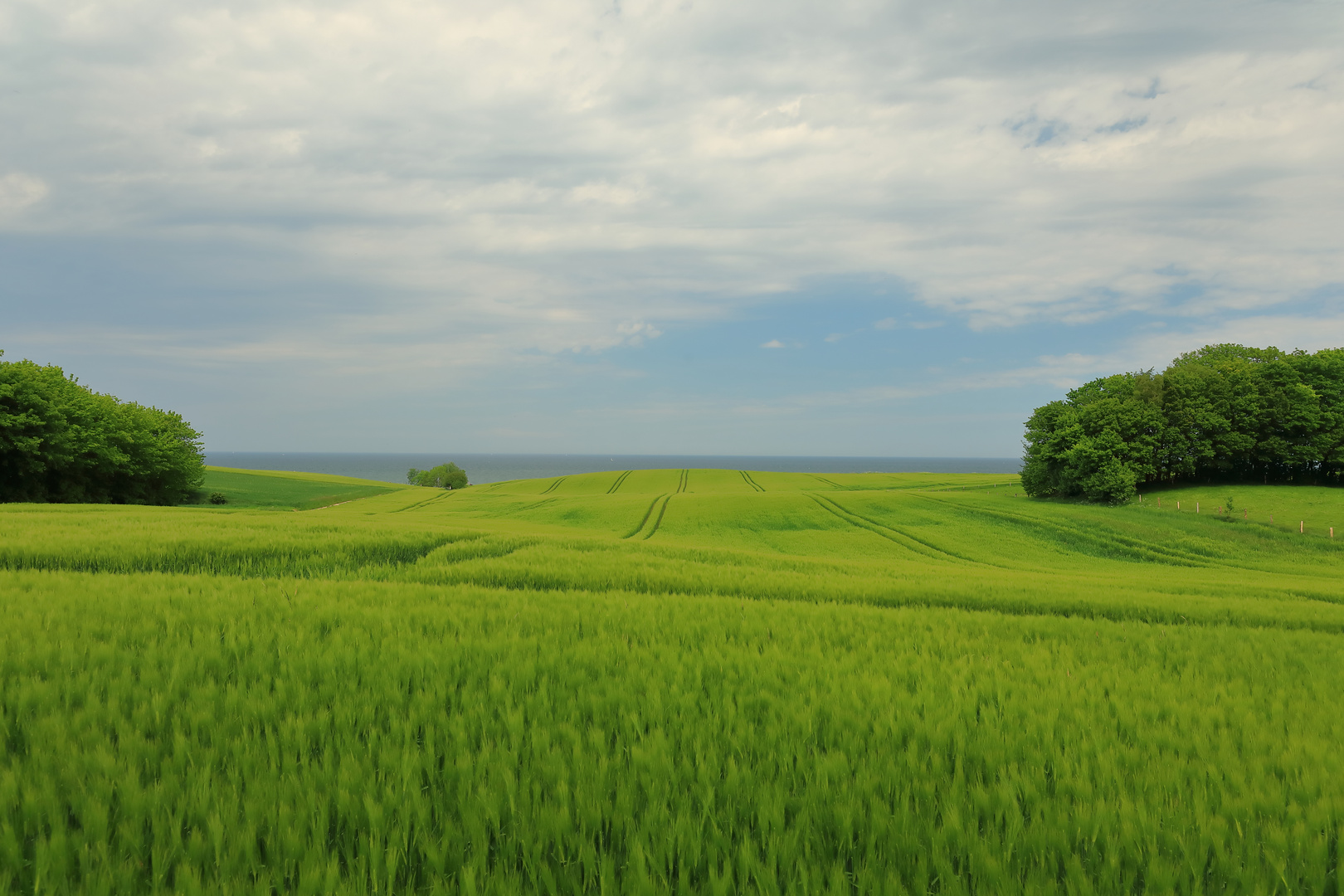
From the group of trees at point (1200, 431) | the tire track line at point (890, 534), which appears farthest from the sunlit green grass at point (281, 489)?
the group of trees at point (1200, 431)

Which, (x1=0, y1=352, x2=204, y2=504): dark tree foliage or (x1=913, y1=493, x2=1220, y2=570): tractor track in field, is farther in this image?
(x1=0, y1=352, x2=204, y2=504): dark tree foliage

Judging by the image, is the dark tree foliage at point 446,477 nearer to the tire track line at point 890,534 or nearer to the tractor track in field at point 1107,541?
the tire track line at point 890,534

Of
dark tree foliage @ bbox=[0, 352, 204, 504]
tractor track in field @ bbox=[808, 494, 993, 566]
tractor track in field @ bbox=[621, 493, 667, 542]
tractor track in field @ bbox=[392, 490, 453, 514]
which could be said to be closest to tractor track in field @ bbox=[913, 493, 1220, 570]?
tractor track in field @ bbox=[808, 494, 993, 566]

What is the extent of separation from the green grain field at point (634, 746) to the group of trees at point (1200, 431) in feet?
161

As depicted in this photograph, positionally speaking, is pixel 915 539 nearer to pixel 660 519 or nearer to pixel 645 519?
pixel 660 519

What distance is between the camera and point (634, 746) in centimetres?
307

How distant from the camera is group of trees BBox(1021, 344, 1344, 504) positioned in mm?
48375

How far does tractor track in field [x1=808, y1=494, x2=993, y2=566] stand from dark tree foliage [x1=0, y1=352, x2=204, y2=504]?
189 ft

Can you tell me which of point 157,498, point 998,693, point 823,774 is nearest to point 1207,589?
point 998,693

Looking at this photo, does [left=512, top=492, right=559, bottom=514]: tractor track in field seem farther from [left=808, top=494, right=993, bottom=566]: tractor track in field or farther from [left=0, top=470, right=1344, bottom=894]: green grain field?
[left=0, top=470, right=1344, bottom=894]: green grain field

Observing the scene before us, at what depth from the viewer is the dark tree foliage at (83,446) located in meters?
38.8

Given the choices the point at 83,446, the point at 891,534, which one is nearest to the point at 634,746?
the point at 891,534

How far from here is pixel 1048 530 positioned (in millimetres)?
38438

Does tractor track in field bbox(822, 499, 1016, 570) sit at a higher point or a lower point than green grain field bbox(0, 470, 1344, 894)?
lower
